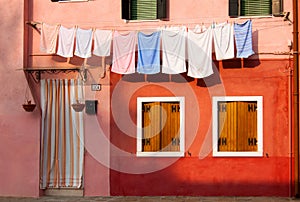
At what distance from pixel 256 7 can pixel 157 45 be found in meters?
2.54

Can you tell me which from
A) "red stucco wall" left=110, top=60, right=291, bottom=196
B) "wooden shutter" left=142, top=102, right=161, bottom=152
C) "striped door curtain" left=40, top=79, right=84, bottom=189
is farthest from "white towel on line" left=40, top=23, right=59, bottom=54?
"wooden shutter" left=142, top=102, right=161, bottom=152

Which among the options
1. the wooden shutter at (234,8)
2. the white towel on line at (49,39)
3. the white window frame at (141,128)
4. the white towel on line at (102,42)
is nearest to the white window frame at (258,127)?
the white window frame at (141,128)

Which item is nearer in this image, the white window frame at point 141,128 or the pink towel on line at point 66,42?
the white window frame at point 141,128

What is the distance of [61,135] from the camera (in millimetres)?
13734

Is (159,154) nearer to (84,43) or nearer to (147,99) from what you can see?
(147,99)

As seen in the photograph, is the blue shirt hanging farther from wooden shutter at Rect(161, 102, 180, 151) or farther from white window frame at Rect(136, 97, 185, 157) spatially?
wooden shutter at Rect(161, 102, 180, 151)

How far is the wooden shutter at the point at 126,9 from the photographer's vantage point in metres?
13.4

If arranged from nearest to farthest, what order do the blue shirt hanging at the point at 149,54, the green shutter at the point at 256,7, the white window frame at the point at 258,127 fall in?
1. the white window frame at the point at 258,127
2. the blue shirt hanging at the point at 149,54
3. the green shutter at the point at 256,7

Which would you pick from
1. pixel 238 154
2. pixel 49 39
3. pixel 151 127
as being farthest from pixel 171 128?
pixel 49 39

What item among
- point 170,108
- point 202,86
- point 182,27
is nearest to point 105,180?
point 170,108

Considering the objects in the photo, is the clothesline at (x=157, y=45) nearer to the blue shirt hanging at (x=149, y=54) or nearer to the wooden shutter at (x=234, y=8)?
the blue shirt hanging at (x=149, y=54)

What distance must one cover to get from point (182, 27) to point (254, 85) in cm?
219

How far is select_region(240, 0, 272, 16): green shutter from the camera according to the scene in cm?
1307

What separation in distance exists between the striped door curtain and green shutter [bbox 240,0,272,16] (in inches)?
173
